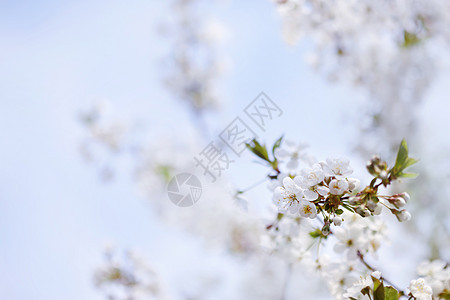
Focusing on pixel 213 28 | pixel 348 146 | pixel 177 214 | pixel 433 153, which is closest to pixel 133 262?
pixel 348 146

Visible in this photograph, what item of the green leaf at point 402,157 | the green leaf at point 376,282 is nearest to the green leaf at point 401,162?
the green leaf at point 402,157

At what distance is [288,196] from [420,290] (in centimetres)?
43

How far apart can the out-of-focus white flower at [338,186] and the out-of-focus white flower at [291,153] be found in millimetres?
284

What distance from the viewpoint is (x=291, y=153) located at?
3.49 ft

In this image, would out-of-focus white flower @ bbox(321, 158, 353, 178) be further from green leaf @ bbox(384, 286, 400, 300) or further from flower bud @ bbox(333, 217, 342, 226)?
green leaf @ bbox(384, 286, 400, 300)

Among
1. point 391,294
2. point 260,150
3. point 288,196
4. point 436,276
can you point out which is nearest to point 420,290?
point 391,294

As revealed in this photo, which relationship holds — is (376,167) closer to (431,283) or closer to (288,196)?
(288,196)

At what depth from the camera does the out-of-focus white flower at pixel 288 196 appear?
2.64ft

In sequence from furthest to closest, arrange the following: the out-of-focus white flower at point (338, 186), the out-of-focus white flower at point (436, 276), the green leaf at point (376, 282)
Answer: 1. the out-of-focus white flower at point (436, 276)
2. the green leaf at point (376, 282)
3. the out-of-focus white flower at point (338, 186)

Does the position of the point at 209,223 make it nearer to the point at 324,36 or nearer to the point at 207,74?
the point at 207,74

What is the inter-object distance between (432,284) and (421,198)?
2.12 meters

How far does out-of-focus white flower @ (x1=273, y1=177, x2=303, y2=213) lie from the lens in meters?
0.80

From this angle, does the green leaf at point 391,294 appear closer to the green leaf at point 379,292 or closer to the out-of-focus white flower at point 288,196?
the green leaf at point 379,292

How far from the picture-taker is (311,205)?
0.78 m
